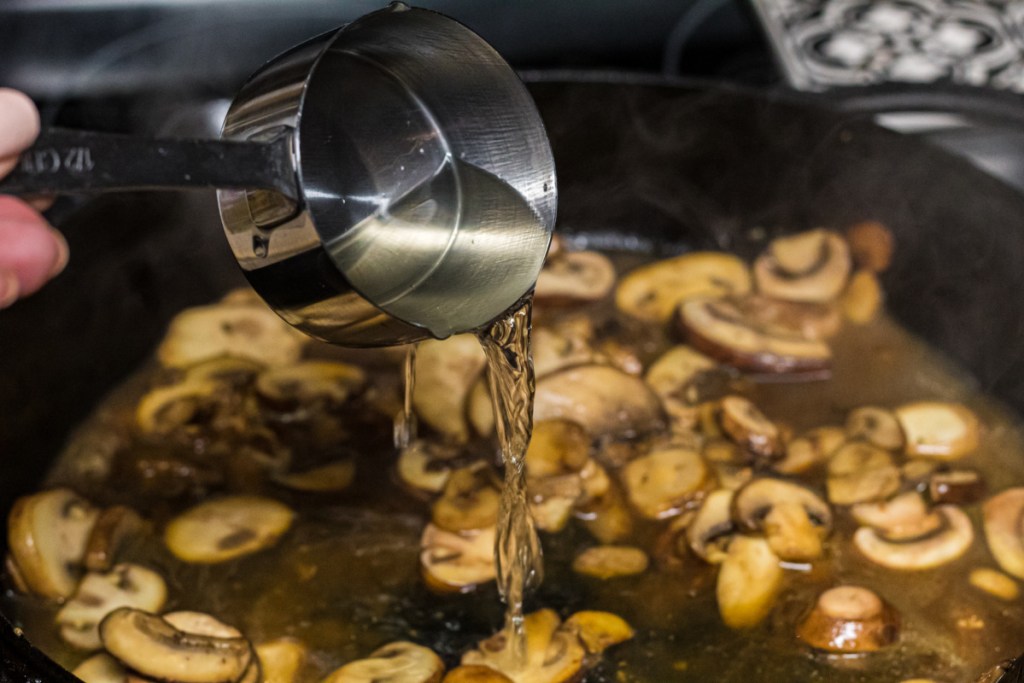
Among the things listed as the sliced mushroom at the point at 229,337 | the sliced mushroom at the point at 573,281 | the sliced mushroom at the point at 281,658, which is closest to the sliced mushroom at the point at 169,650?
the sliced mushroom at the point at 281,658

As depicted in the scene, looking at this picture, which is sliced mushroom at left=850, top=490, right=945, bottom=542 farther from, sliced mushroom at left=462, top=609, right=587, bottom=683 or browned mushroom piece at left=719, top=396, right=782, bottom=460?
sliced mushroom at left=462, top=609, right=587, bottom=683

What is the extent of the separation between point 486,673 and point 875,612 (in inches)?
18.3

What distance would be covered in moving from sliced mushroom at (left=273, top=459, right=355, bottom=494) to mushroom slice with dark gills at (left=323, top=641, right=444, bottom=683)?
334 millimetres

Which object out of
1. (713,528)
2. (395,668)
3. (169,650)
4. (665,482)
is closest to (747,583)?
(713,528)

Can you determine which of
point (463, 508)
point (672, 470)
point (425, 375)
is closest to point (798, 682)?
point (672, 470)

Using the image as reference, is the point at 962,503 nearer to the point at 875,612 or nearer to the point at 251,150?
Answer: the point at 875,612

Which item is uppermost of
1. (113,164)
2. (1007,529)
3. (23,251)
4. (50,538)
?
(113,164)

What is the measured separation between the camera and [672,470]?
155cm

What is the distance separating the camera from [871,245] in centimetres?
195

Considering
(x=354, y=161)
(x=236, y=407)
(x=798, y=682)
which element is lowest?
(x=798, y=682)

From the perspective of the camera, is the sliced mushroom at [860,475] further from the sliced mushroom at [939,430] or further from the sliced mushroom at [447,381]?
the sliced mushroom at [447,381]

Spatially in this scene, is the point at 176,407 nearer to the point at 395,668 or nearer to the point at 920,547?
the point at 395,668

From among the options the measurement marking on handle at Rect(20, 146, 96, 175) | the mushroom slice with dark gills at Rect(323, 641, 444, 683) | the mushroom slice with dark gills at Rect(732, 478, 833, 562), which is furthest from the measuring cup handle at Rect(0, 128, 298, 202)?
the mushroom slice with dark gills at Rect(732, 478, 833, 562)

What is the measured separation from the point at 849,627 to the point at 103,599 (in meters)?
0.89
